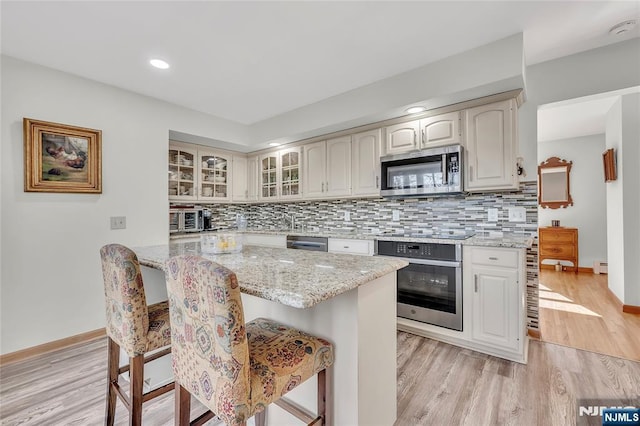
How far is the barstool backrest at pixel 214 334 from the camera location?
868 mm

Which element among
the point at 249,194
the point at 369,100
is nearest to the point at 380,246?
the point at 369,100

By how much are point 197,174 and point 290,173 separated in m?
1.26

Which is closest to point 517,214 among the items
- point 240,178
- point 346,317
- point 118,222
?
point 346,317

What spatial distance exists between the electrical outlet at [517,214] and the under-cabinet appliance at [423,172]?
534 millimetres

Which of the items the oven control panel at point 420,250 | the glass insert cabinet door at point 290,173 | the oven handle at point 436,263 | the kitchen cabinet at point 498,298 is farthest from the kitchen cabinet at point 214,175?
the kitchen cabinet at point 498,298

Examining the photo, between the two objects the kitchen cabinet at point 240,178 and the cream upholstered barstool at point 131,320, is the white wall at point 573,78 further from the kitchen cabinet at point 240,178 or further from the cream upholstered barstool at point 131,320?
the kitchen cabinet at point 240,178

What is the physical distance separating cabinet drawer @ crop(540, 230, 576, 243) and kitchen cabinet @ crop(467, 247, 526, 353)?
417 centimetres

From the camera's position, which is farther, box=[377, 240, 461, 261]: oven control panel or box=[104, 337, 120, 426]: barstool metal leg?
box=[377, 240, 461, 261]: oven control panel

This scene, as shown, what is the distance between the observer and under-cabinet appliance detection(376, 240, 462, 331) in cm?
244

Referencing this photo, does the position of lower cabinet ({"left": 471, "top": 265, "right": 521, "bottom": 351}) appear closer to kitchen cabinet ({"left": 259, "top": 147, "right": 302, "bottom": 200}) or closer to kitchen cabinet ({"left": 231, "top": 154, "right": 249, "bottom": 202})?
kitchen cabinet ({"left": 259, "top": 147, "right": 302, "bottom": 200})

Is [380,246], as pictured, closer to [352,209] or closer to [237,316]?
[352,209]

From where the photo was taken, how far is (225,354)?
2.93 feet

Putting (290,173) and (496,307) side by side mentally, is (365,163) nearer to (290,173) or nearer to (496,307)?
(290,173)

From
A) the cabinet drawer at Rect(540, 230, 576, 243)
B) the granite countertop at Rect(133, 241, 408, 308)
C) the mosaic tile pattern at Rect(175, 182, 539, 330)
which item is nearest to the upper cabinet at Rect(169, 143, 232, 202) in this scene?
the mosaic tile pattern at Rect(175, 182, 539, 330)
